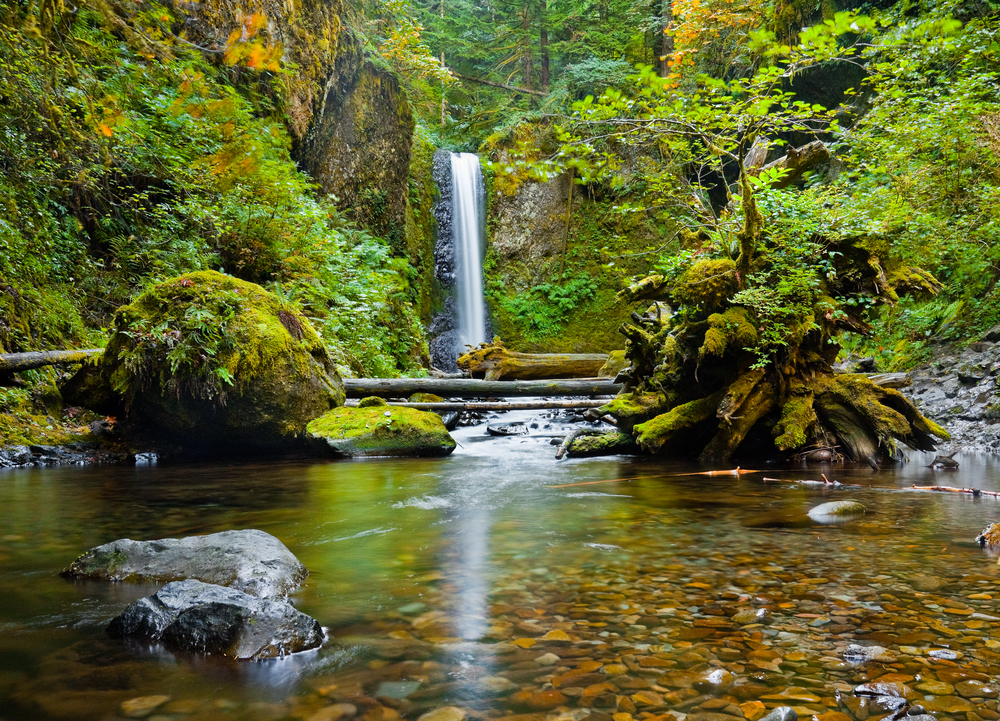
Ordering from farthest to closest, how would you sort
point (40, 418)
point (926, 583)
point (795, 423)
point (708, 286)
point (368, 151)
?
point (368, 151), point (40, 418), point (708, 286), point (795, 423), point (926, 583)

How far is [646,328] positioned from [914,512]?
480 cm

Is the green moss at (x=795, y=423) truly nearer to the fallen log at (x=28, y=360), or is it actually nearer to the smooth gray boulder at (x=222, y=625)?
the smooth gray boulder at (x=222, y=625)

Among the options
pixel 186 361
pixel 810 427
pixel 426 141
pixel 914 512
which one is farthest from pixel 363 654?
pixel 426 141

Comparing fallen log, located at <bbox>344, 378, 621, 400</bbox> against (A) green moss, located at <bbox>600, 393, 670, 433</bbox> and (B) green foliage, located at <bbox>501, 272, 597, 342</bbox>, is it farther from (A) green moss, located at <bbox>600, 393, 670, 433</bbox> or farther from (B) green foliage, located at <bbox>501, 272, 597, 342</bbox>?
(B) green foliage, located at <bbox>501, 272, 597, 342</bbox>

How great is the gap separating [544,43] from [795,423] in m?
21.4

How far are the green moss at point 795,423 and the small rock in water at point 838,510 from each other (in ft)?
7.95

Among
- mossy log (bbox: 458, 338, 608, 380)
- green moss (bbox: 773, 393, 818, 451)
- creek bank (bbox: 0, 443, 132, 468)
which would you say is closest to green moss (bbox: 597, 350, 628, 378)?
mossy log (bbox: 458, 338, 608, 380)

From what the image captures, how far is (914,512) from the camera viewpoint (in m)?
3.95

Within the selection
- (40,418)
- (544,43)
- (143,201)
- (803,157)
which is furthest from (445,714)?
(544,43)

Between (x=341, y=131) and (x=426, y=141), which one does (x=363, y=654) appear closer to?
(x=341, y=131)

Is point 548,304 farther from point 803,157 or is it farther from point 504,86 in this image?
point 803,157

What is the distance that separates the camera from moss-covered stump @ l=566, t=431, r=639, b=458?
7.51m

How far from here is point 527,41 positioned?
79.3ft

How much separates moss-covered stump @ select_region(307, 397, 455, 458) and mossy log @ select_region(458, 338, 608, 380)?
676cm
